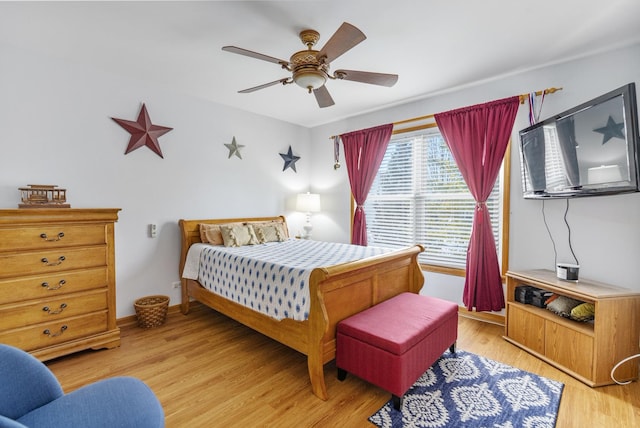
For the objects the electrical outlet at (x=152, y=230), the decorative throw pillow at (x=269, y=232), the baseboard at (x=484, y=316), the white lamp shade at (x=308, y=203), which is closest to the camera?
the baseboard at (x=484, y=316)

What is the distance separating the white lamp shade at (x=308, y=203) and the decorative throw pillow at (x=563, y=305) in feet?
9.82

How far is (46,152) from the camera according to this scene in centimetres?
263

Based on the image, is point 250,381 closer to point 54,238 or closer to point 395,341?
point 395,341

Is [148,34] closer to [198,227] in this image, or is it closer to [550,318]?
[198,227]

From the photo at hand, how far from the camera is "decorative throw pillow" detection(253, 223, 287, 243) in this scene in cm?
373

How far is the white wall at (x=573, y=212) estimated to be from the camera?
240 centimetres

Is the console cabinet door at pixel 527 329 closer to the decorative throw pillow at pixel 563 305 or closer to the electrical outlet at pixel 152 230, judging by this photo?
the decorative throw pillow at pixel 563 305

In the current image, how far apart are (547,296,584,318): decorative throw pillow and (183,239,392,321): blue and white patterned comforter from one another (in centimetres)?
138

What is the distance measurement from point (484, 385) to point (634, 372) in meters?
1.10

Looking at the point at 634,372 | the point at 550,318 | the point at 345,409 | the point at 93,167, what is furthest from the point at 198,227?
the point at 634,372

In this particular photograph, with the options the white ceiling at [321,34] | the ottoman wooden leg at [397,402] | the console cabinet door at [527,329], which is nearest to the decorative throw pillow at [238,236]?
the white ceiling at [321,34]

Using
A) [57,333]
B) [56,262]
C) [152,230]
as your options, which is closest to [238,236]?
[152,230]

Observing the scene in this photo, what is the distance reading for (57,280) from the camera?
2312 millimetres

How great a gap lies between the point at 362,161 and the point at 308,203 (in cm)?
105
